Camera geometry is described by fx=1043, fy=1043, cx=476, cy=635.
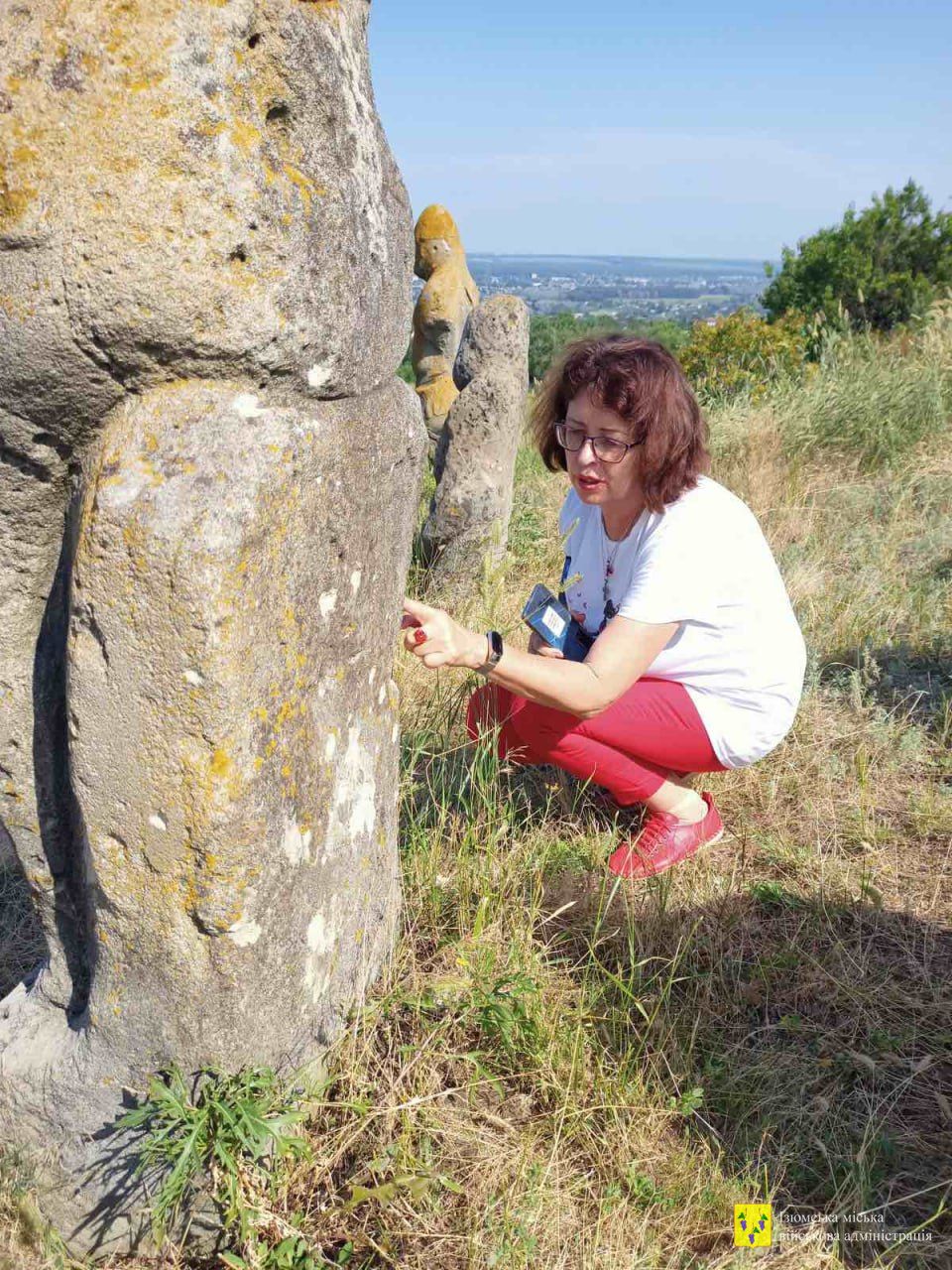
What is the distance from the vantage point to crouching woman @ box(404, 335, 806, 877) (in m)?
2.58

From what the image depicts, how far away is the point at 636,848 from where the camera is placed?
295 centimetres

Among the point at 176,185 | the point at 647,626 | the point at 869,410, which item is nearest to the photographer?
the point at 176,185

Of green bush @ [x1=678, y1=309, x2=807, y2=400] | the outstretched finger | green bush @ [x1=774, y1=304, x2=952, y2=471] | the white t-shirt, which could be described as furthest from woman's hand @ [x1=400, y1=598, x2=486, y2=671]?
green bush @ [x1=678, y1=309, x2=807, y2=400]

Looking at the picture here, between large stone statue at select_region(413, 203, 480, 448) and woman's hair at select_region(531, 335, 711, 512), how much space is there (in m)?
5.39

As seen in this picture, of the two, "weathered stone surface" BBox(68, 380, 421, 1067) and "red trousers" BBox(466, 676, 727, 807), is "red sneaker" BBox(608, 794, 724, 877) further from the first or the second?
"weathered stone surface" BBox(68, 380, 421, 1067)

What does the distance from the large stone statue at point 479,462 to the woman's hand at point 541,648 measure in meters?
1.88

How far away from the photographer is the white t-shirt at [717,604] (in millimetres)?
2654

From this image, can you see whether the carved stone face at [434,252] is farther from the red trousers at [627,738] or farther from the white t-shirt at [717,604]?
the red trousers at [627,738]

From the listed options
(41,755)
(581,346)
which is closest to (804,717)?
(581,346)

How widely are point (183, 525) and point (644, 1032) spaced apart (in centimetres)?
151

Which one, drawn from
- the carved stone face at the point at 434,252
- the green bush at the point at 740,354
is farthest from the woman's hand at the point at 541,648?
the carved stone face at the point at 434,252

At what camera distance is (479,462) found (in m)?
5.27

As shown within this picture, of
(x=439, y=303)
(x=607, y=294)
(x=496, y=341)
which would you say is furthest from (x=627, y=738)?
(x=607, y=294)

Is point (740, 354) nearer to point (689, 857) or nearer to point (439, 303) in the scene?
point (439, 303)
